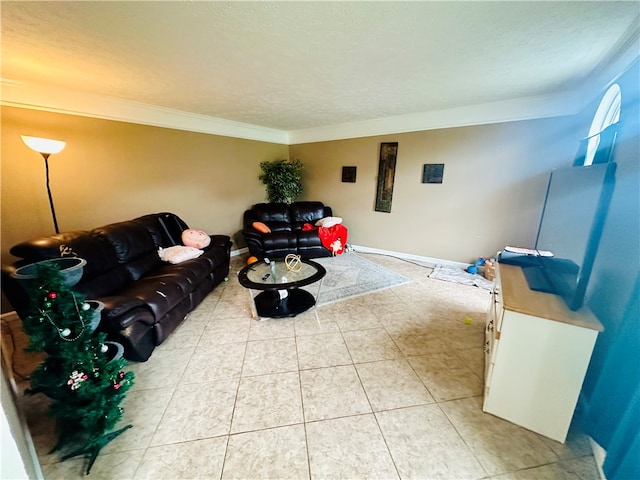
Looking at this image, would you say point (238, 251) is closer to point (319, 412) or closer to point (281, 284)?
point (281, 284)

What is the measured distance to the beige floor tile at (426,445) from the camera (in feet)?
3.89

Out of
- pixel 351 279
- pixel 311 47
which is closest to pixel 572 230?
pixel 311 47

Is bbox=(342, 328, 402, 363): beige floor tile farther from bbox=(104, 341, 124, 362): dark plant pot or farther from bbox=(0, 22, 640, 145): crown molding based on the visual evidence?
bbox=(0, 22, 640, 145): crown molding

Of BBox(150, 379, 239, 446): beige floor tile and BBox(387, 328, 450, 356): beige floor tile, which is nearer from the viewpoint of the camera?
BBox(150, 379, 239, 446): beige floor tile

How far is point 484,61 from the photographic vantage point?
80.1 inches

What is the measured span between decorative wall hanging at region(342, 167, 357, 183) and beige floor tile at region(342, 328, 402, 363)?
10.5 feet

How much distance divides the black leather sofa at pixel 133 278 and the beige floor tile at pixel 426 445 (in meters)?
1.84

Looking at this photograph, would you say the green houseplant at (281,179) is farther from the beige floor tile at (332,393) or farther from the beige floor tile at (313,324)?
the beige floor tile at (332,393)

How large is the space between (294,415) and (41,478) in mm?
1212

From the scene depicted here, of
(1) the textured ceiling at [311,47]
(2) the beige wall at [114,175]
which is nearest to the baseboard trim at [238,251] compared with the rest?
(2) the beige wall at [114,175]

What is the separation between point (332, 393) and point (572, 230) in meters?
1.86

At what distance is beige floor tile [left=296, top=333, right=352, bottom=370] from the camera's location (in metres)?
1.88

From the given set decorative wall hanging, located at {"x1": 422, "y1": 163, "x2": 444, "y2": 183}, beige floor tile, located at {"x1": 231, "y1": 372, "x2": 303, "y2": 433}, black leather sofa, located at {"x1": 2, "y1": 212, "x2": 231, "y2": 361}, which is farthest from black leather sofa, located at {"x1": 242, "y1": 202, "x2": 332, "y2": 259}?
beige floor tile, located at {"x1": 231, "y1": 372, "x2": 303, "y2": 433}

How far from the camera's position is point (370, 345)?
2086mm
